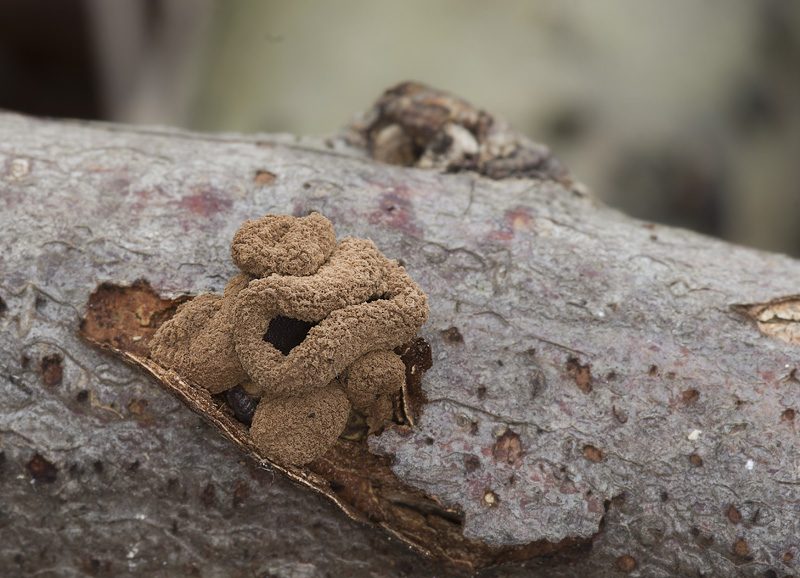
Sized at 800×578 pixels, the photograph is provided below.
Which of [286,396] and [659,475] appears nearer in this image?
[286,396]

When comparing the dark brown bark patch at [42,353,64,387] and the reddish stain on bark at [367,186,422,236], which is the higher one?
the reddish stain on bark at [367,186,422,236]

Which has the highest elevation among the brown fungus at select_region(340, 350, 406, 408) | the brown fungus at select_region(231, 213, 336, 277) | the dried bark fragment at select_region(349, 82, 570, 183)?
the dried bark fragment at select_region(349, 82, 570, 183)

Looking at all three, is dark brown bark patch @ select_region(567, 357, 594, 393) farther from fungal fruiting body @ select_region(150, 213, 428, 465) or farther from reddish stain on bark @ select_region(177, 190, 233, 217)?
reddish stain on bark @ select_region(177, 190, 233, 217)

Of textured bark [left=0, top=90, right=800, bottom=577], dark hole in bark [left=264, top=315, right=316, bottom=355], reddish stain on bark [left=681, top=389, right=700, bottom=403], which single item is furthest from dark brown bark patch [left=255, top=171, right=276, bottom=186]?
reddish stain on bark [left=681, top=389, right=700, bottom=403]

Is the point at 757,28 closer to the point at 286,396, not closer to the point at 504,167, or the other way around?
the point at 504,167

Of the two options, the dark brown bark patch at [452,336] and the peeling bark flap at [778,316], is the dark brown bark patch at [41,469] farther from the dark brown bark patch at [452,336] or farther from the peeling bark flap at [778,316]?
the peeling bark flap at [778,316]

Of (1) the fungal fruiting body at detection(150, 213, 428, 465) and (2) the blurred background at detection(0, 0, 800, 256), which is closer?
(1) the fungal fruiting body at detection(150, 213, 428, 465)

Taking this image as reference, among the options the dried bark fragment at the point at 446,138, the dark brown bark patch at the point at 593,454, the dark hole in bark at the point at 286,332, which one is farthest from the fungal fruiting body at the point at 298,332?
the dried bark fragment at the point at 446,138

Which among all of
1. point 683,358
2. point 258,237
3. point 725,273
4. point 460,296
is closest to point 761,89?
point 725,273
